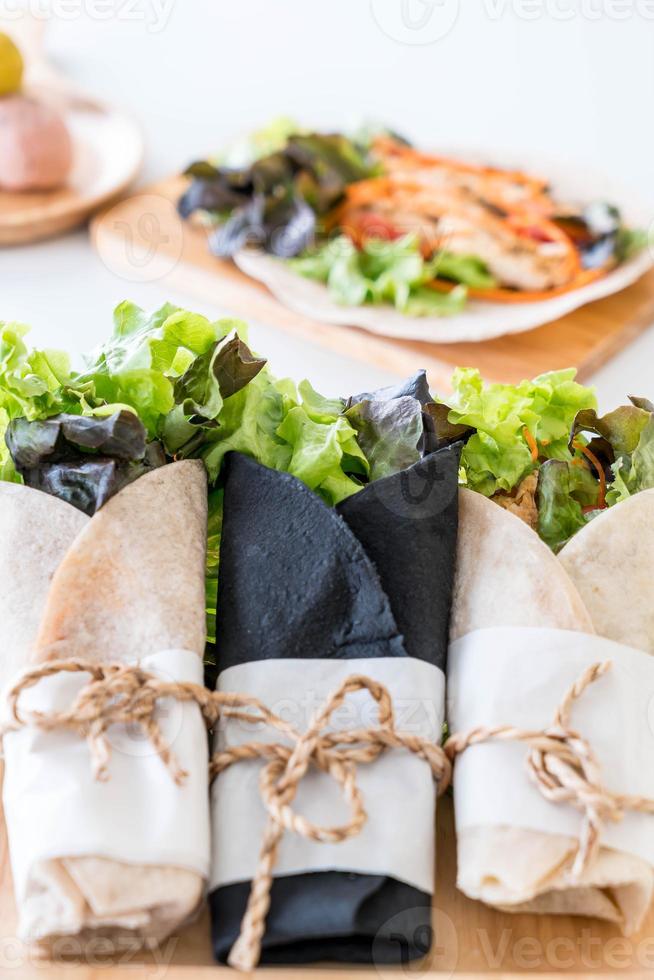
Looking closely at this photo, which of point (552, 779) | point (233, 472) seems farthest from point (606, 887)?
point (233, 472)

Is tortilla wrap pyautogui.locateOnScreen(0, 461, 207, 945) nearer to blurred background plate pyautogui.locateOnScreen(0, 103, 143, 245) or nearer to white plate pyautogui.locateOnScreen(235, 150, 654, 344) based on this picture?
white plate pyautogui.locateOnScreen(235, 150, 654, 344)

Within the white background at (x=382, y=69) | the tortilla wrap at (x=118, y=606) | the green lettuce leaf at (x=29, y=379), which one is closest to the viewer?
the tortilla wrap at (x=118, y=606)

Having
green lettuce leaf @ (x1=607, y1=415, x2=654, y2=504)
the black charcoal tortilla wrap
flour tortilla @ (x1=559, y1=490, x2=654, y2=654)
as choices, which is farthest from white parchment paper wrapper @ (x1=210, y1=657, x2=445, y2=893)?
green lettuce leaf @ (x1=607, y1=415, x2=654, y2=504)

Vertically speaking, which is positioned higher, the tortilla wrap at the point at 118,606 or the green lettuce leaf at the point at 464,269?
the tortilla wrap at the point at 118,606

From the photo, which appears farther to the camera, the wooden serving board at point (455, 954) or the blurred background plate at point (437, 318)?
the blurred background plate at point (437, 318)

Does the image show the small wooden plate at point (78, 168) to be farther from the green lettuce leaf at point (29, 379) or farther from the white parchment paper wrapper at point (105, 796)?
the white parchment paper wrapper at point (105, 796)

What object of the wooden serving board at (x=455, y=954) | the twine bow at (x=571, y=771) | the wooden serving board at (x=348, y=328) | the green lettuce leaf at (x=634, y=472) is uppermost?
the green lettuce leaf at (x=634, y=472)

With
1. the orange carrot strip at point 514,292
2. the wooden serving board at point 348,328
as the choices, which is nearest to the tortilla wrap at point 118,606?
the wooden serving board at point 348,328
